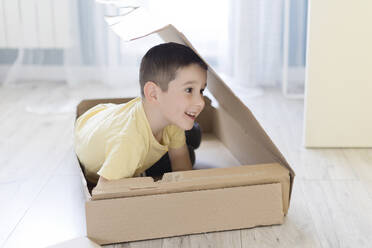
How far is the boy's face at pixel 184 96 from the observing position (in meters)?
1.20

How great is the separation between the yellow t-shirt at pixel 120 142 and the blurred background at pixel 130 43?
90cm

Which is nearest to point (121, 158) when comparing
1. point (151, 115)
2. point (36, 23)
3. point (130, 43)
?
point (151, 115)

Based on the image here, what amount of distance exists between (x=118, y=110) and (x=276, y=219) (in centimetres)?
45

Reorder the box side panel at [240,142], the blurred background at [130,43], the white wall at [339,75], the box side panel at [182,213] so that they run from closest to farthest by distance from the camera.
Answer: the box side panel at [182,213] < the box side panel at [240,142] < the white wall at [339,75] < the blurred background at [130,43]

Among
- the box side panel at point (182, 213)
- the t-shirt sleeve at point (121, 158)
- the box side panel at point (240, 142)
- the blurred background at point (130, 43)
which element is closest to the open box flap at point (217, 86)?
the box side panel at point (240, 142)

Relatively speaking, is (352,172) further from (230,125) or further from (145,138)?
(145,138)

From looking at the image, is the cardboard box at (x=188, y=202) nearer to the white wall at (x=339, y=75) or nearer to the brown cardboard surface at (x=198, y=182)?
the brown cardboard surface at (x=198, y=182)

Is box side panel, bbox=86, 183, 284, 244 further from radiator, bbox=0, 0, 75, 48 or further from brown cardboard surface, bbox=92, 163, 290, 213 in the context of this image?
radiator, bbox=0, 0, 75, 48

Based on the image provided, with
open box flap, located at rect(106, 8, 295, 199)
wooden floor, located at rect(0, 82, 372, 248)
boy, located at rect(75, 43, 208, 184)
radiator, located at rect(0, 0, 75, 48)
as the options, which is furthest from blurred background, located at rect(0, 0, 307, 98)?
boy, located at rect(75, 43, 208, 184)

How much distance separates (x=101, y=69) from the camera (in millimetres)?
2338

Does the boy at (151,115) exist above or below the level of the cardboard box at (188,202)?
above

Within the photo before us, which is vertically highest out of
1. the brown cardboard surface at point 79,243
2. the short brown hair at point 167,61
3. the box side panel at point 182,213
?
the short brown hair at point 167,61

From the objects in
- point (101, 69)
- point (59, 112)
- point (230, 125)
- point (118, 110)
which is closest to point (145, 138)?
point (118, 110)

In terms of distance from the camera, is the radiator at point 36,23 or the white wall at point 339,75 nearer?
the white wall at point 339,75
